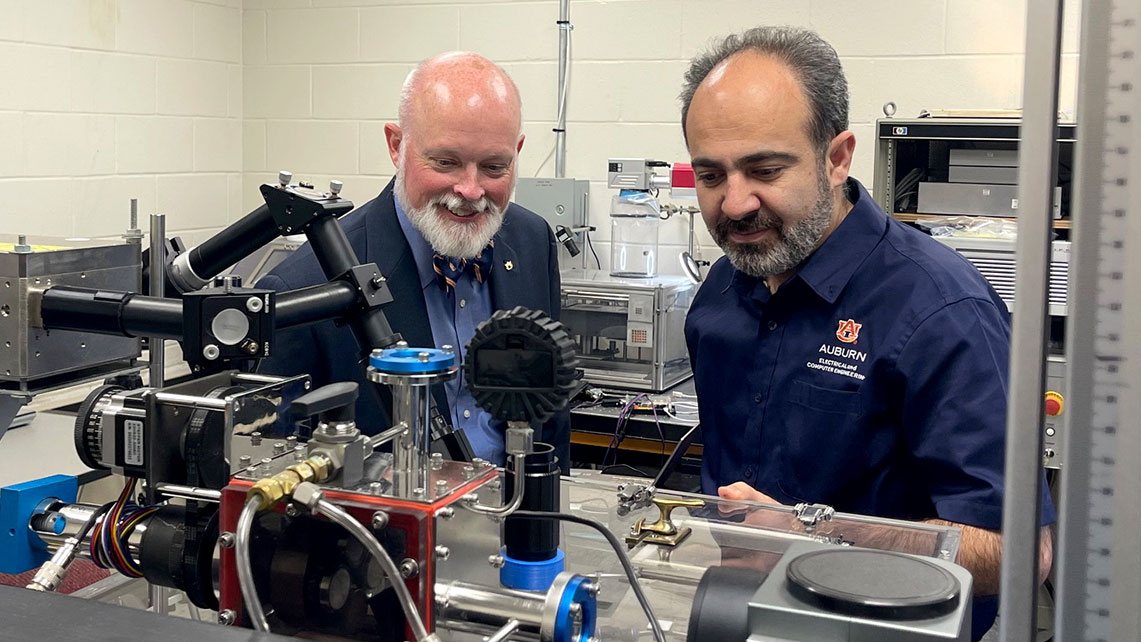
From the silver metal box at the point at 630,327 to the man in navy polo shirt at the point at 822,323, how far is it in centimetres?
128

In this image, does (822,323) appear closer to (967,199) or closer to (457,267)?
(457,267)

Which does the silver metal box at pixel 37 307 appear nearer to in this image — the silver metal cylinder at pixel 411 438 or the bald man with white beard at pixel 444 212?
the silver metal cylinder at pixel 411 438

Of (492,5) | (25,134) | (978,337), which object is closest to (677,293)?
(492,5)

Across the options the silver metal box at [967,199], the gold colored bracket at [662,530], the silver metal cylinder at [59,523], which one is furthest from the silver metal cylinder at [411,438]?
the silver metal box at [967,199]

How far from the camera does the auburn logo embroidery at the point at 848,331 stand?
4.94ft

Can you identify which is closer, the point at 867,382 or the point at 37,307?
the point at 37,307

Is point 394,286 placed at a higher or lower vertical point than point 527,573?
higher

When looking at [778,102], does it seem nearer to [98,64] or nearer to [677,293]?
[677,293]

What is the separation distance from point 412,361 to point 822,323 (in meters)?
0.91

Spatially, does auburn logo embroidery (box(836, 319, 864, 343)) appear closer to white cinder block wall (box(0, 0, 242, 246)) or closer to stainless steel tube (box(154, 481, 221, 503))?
stainless steel tube (box(154, 481, 221, 503))

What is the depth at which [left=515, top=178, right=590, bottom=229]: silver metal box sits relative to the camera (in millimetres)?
3463

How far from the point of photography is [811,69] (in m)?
1.57

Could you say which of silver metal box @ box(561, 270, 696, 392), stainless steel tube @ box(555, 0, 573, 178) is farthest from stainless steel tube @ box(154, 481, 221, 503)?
stainless steel tube @ box(555, 0, 573, 178)

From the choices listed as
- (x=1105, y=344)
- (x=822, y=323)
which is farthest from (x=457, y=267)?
(x=1105, y=344)
